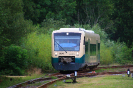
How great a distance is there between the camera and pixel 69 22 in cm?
5869

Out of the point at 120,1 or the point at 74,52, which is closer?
the point at 74,52

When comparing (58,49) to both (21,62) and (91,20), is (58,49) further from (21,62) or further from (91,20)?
(91,20)

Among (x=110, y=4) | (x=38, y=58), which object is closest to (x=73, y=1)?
(x=110, y=4)

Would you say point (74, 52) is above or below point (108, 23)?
below

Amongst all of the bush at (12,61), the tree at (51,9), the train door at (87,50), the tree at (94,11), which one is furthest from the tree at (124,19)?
the bush at (12,61)

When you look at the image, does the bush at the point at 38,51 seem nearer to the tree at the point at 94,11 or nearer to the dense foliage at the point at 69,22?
the dense foliage at the point at 69,22

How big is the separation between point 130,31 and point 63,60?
34592 millimetres

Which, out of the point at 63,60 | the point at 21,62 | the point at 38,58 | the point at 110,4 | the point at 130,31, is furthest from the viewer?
the point at 110,4

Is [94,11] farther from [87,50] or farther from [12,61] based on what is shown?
[12,61]

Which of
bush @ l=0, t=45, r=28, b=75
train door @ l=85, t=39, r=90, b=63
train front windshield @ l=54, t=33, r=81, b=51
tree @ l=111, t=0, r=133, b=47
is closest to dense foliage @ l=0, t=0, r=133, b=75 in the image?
tree @ l=111, t=0, r=133, b=47

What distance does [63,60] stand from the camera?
901 inches

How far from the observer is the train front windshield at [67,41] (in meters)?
23.1

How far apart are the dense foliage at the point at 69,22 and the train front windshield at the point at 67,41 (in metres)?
2.69

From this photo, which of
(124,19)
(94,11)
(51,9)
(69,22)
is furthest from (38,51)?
(94,11)
